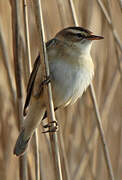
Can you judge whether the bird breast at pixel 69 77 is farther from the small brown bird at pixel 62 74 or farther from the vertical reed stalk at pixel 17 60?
the vertical reed stalk at pixel 17 60

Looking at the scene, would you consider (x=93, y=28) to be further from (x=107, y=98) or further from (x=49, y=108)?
(x=49, y=108)

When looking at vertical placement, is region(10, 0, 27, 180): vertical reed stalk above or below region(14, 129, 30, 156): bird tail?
above

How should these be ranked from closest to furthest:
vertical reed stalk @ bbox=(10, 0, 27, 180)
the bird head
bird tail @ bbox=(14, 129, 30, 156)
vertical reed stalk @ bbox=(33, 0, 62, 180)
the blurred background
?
vertical reed stalk @ bbox=(33, 0, 62, 180)
vertical reed stalk @ bbox=(10, 0, 27, 180)
bird tail @ bbox=(14, 129, 30, 156)
the bird head
the blurred background

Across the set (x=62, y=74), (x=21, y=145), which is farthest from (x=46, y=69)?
(x=21, y=145)

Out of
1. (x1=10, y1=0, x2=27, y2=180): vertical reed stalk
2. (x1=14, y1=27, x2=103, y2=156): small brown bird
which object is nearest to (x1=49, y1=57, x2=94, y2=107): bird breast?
(x1=14, y1=27, x2=103, y2=156): small brown bird

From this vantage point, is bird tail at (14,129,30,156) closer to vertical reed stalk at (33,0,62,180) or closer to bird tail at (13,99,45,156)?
bird tail at (13,99,45,156)

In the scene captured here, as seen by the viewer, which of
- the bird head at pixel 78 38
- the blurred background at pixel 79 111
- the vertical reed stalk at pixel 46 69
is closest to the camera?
the vertical reed stalk at pixel 46 69

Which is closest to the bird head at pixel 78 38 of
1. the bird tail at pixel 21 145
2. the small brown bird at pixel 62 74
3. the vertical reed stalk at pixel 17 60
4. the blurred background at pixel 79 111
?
the small brown bird at pixel 62 74

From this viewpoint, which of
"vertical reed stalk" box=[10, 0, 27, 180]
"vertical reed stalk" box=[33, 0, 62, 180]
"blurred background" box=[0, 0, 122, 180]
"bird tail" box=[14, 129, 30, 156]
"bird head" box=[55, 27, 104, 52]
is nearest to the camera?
"vertical reed stalk" box=[33, 0, 62, 180]
